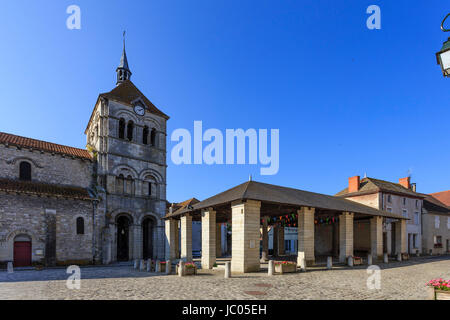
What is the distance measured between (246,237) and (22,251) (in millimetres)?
18060

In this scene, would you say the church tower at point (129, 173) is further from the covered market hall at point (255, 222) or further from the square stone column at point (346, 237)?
the square stone column at point (346, 237)

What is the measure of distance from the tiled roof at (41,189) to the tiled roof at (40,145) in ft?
10.1

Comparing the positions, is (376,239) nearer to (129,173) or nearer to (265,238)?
(265,238)

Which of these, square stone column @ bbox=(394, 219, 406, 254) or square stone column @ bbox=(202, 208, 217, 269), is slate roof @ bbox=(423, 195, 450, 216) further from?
square stone column @ bbox=(202, 208, 217, 269)

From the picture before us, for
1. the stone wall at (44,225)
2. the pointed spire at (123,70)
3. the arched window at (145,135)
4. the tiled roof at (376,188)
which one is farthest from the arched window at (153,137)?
the tiled roof at (376,188)

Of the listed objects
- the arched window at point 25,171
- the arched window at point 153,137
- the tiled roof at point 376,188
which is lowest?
the tiled roof at point 376,188

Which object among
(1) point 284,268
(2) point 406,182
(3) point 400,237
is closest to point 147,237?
(1) point 284,268

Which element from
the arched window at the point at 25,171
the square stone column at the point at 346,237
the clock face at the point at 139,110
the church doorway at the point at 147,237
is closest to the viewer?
the square stone column at the point at 346,237

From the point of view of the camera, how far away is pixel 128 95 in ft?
102

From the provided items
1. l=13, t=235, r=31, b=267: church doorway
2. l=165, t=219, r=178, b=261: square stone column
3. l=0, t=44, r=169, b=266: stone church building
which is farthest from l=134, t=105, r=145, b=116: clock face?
l=13, t=235, r=31, b=267: church doorway

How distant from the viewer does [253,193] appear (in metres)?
16.8

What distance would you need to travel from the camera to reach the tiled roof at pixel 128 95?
1150 inches

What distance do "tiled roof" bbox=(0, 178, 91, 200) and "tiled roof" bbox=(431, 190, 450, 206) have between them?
4638 cm
